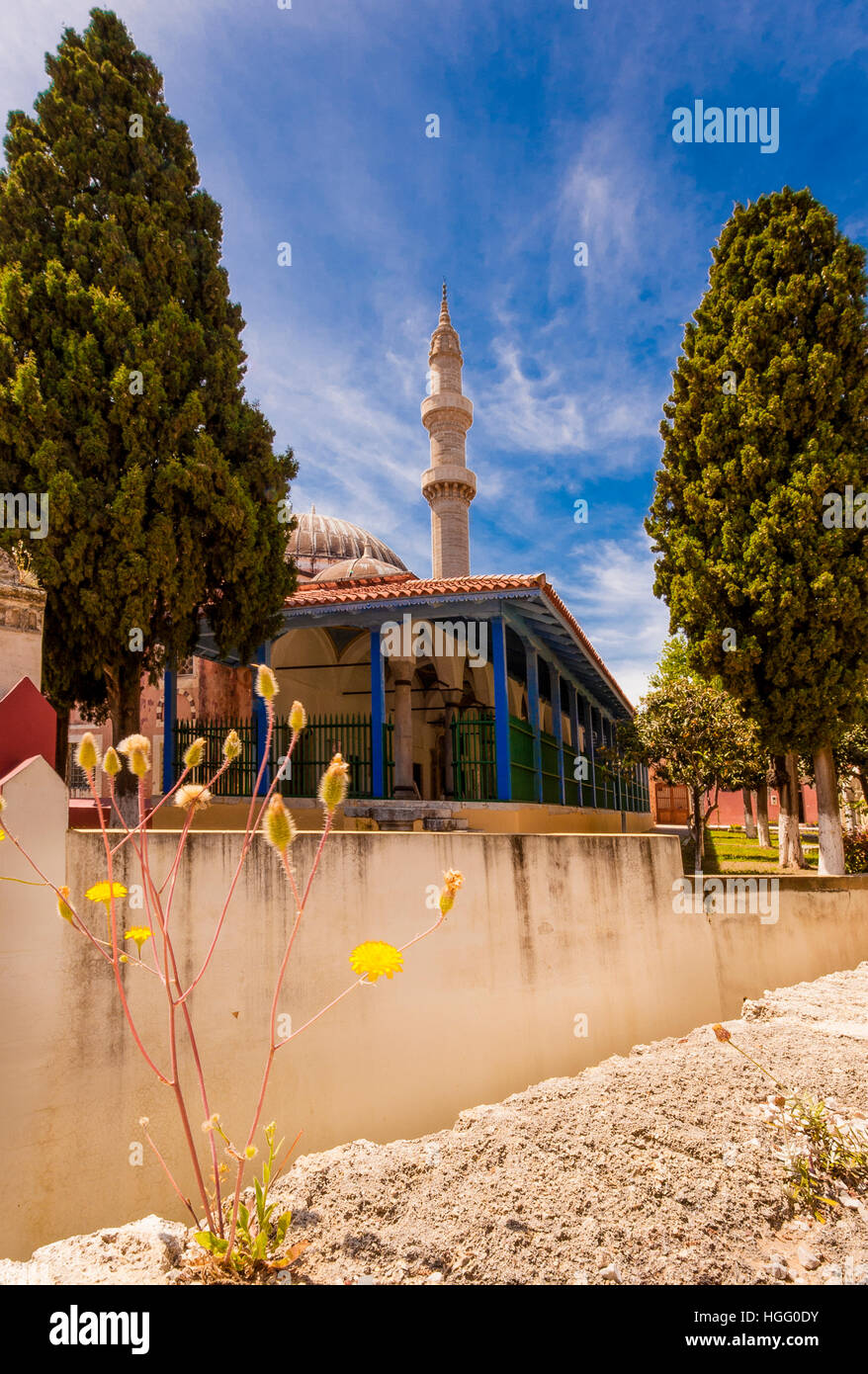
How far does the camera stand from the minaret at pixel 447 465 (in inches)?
858

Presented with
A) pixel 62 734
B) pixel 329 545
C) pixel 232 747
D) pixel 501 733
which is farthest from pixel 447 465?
pixel 232 747

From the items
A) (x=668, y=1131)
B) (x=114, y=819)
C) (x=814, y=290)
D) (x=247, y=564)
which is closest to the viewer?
(x=668, y=1131)

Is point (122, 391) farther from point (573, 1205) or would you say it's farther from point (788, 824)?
point (788, 824)

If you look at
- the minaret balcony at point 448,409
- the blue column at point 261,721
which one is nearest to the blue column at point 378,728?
the blue column at point 261,721

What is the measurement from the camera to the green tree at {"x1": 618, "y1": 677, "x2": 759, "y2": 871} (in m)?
11.7

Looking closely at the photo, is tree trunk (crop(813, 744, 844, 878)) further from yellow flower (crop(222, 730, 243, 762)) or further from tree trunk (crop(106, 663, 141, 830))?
yellow flower (crop(222, 730, 243, 762))

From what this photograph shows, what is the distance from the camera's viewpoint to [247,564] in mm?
8852

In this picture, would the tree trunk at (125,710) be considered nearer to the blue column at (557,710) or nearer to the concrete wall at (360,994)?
the concrete wall at (360,994)

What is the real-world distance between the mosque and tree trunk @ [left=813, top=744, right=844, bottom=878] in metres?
4.01

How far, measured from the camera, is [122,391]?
26.1 ft

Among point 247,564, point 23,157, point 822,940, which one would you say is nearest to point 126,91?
point 23,157

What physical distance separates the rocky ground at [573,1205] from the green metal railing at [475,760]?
17.4 ft

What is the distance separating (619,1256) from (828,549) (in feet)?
35.7

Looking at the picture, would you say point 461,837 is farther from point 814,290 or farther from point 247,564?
point 814,290
